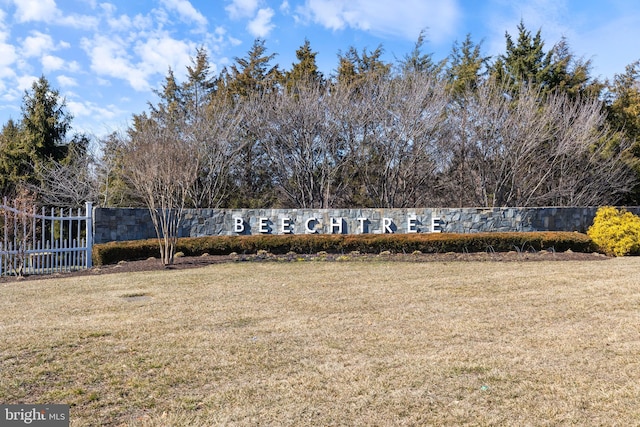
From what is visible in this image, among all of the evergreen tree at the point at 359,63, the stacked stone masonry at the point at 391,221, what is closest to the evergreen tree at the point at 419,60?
the evergreen tree at the point at 359,63

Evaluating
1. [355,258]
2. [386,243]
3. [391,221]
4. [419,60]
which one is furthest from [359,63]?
[355,258]

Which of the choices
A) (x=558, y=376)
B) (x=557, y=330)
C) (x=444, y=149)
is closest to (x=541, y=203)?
(x=444, y=149)

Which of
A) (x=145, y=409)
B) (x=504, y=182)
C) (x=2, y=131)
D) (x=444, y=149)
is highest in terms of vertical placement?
(x=2, y=131)

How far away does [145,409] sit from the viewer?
301cm

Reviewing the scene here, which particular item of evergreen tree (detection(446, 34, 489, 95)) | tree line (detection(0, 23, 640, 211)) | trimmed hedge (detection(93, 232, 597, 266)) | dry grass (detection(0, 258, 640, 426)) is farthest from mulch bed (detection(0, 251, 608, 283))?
evergreen tree (detection(446, 34, 489, 95))

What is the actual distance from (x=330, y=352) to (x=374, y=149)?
505 inches

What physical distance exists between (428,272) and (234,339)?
525 centimetres

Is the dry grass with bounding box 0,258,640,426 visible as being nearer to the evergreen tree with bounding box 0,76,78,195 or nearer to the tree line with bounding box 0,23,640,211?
the tree line with bounding box 0,23,640,211

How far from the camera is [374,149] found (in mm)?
16375

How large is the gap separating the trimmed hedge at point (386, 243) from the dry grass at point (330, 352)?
4119 millimetres

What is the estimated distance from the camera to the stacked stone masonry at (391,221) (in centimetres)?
1316

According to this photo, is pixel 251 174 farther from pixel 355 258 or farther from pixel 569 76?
pixel 569 76

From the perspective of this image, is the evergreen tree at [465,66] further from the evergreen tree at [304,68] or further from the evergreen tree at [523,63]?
the evergreen tree at [304,68]

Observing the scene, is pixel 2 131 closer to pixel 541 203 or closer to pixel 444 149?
pixel 444 149
